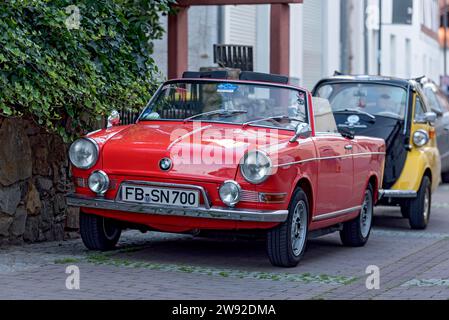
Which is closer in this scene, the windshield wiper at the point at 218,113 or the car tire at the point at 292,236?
the car tire at the point at 292,236

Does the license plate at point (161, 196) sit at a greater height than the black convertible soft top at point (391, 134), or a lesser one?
lesser

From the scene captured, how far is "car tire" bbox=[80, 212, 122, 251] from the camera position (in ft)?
32.7

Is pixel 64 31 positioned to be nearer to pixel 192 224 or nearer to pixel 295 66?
pixel 192 224

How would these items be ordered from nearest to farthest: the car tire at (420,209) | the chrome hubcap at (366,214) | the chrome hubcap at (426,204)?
1. the chrome hubcap at (366,214)
2. the car tire at (420,209)
3. the chrome hubcap at (426,204)

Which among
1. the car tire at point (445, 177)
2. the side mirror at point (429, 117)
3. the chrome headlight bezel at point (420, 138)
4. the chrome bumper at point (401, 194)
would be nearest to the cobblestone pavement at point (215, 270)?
the chrome bumper at point (401, 194)

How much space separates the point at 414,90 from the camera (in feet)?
46.8

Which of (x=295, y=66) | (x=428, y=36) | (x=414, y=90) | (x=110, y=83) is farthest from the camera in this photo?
(x=428, y=36)

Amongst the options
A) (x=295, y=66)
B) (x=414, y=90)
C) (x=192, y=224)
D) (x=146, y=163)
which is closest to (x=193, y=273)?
(x=192, y=224)

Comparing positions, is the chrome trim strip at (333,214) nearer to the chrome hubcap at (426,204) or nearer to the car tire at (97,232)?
the car tire at (97,232)

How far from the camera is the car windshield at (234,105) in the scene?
10.4m

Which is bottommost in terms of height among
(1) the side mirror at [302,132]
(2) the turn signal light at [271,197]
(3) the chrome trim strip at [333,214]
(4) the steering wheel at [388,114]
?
(3) the chrome trim strip at [333,214]

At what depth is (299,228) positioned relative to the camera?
9.83 meters

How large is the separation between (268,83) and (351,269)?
6.31 feet

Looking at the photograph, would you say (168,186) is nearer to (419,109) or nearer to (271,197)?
(271,197)
